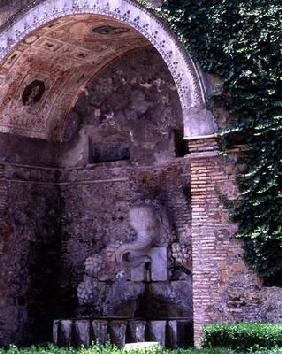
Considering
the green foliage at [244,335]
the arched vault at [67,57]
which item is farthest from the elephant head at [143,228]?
the green foliage at [244,335]

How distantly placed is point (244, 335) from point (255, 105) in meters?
2.80

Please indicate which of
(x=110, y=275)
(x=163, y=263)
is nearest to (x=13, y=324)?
(x=110, y=275)

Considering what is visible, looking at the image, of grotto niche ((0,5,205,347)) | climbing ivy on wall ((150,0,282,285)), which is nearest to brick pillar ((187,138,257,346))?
climbing ivy on wall ((150,0,282,285))

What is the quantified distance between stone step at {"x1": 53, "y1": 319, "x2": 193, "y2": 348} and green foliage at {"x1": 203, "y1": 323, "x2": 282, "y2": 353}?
7.79ft

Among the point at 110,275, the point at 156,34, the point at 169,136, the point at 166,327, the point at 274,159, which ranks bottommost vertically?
the point at 166,327

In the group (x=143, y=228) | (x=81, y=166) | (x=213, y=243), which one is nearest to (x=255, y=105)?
(x=213, y=243)

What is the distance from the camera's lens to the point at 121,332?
11.1m

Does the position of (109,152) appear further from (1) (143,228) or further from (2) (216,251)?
(2) (216,251)

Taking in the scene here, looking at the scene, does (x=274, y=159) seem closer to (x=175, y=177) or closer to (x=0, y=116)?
(x=175, y=177)

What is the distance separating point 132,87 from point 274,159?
448cm

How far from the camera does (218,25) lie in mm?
9312

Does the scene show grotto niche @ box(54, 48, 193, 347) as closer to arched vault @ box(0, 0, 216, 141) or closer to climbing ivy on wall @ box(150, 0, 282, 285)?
arched vault @ box(0, 0, 216, 141)

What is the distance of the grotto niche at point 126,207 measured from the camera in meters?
11.9

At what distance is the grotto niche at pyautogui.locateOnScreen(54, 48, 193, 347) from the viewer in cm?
1193
